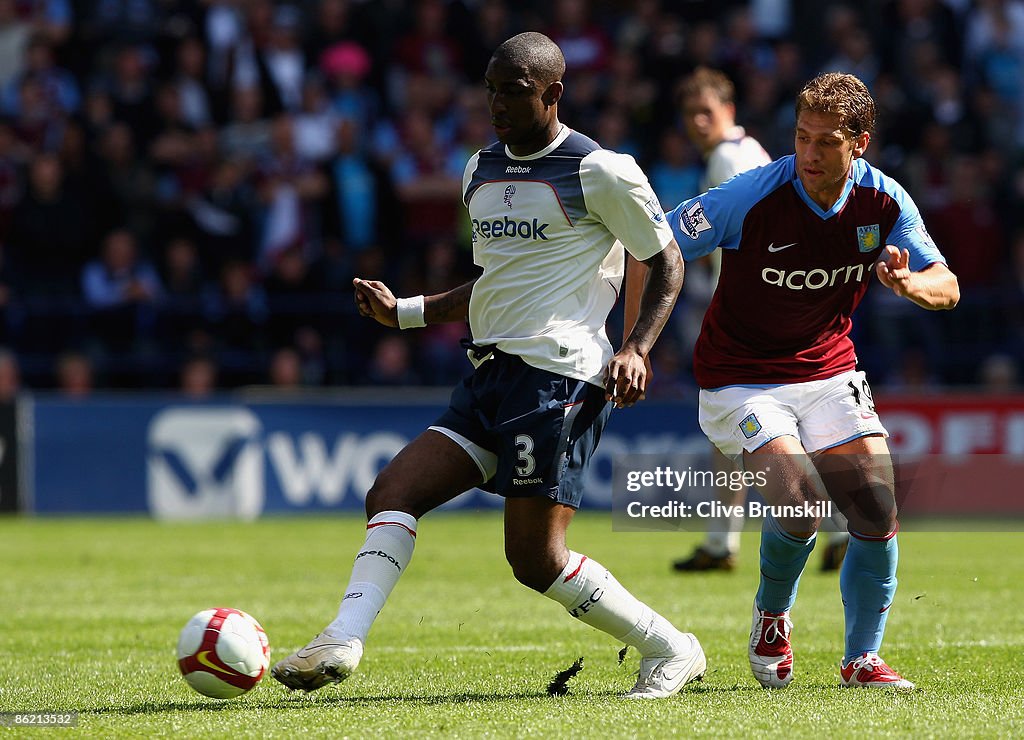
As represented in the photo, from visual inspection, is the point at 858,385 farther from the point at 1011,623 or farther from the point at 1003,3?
the point at 1003,3

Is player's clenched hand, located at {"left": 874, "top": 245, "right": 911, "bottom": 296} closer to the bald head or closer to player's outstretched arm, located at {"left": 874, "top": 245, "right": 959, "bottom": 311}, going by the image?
player's outstretched arm, located at {"left": 874, "top": 245, "right": 959, "bottom": 311}

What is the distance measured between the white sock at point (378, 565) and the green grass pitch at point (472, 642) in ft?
1.17

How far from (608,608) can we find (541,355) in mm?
938

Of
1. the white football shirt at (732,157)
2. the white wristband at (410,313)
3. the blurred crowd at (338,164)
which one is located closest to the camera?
the white wristband at (410,313)

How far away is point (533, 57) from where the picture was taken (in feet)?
18.0

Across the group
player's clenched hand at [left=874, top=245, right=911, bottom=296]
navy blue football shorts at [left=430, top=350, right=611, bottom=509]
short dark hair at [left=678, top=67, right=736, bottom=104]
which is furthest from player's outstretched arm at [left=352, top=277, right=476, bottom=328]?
short dark hair at [left=678, top=67, right=736, bottom=104]

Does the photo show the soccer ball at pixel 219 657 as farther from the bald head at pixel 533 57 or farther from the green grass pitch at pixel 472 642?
the bald head at pixel 533 57

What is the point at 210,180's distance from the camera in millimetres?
16672

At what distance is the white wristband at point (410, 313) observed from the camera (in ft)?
19.9

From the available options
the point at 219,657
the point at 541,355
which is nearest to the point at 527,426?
the point at 541,355

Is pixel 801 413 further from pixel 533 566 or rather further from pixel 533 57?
pixel 533 57

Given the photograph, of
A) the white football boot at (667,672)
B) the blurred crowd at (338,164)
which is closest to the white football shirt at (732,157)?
the white football boot at (667,672)

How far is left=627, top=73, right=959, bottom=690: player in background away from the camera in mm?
5715

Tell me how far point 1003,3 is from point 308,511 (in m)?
9.82
